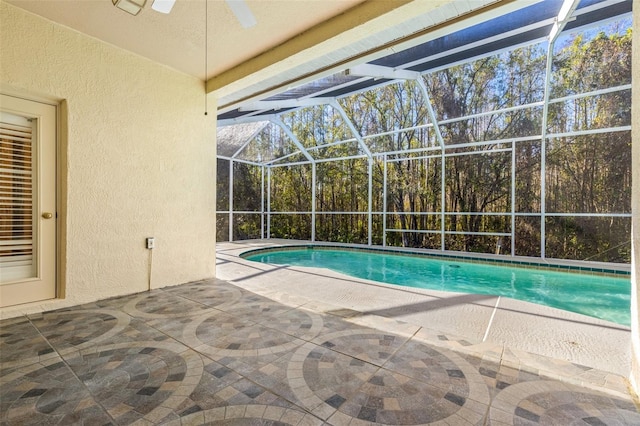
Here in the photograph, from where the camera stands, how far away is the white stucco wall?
2740 millimetres

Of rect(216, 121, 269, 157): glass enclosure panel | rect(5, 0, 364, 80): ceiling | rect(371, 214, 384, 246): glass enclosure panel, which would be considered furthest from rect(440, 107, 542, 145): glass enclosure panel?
rect(216, 121, 269, 157): glass enclosure panel

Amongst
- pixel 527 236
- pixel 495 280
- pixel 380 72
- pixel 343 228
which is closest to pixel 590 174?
pixel 527 236

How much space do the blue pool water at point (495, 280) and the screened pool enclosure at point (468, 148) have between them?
1.01 m

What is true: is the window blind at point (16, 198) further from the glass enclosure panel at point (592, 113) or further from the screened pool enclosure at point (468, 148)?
the glass enclosure panel at point (592, 113)

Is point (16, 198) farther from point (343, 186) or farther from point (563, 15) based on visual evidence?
point (343, 186)

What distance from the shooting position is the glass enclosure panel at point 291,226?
1063cm

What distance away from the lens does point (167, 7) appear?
2.52m

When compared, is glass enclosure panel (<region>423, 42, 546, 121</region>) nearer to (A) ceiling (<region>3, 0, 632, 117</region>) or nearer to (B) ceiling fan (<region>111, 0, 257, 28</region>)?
(A) ceiling (<region>3, 0, 632, 117</region>)

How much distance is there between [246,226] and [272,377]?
9.21m

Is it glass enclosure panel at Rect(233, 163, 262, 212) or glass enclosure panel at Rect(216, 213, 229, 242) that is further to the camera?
glass enclosure panel at Rect(233, 163, 262, 212)

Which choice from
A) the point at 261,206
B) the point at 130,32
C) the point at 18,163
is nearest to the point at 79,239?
the point at 18,163

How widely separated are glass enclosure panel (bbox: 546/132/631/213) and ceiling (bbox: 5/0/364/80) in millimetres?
6992

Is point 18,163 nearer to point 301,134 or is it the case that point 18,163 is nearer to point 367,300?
point 367,300

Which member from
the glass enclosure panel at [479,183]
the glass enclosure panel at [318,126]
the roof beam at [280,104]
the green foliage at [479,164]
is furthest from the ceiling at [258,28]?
the glass enclosure panel at [318,126]
